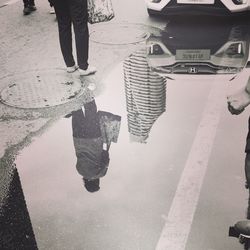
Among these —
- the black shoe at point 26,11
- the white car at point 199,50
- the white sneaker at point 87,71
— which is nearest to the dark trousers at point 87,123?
the white sneaker at point 87,71

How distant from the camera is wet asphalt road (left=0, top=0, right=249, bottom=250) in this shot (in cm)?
308

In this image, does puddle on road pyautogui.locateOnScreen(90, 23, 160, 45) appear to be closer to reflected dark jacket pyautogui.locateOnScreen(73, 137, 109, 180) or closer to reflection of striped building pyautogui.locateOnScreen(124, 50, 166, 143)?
reflection of striped building pyautogui.locateOnScreen(124, 50, 166, 143)

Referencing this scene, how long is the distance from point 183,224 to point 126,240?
0.46 meters

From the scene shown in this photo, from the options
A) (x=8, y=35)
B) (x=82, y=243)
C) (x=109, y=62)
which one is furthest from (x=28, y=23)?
(x=82, y=243)

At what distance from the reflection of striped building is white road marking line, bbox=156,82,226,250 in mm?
555

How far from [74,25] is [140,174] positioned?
8.20ft

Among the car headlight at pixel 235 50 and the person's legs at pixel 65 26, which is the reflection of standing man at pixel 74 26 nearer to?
the person's legs at pixel 65 26

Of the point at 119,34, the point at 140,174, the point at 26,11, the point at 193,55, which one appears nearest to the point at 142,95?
the point at 193,55

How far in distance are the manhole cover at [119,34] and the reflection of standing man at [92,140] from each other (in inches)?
89.1

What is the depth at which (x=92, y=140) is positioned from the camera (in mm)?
4320

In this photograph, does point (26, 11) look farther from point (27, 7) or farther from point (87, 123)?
point (87, 123)

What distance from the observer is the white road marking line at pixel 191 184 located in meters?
3.01

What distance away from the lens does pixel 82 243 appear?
300 cm

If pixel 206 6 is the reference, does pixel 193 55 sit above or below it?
below
